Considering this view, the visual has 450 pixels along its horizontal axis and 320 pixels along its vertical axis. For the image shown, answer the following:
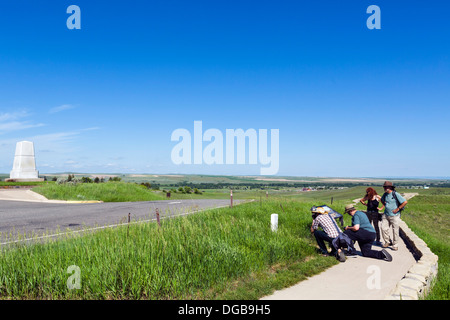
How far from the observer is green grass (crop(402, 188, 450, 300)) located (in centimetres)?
605

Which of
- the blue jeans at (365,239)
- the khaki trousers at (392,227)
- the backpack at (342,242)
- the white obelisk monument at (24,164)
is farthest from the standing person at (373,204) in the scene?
the white obelisk monument at (24,164)

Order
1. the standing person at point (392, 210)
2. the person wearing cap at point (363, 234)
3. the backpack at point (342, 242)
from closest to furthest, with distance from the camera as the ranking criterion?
the backpack at point (342, 242), the person wearing cap at point (363, 234), the standing person at point (392, 210)

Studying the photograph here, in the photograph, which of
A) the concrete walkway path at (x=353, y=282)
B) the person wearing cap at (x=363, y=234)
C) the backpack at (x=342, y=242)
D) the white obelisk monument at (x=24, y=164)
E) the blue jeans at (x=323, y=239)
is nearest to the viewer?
the concrete walkway path at (x=353, y=282)

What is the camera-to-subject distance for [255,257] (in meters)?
6.96

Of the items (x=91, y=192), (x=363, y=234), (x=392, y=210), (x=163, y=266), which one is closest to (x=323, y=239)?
(x=363, y=234)

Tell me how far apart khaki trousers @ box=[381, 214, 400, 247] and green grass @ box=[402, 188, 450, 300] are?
1.18 m

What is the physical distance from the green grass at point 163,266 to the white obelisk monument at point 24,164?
2951cm

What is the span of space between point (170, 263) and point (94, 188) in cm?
2097

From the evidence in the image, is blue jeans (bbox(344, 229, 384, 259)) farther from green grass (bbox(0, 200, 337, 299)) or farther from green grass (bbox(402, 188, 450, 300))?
green grass (bbox(402, 188, 450, 300))

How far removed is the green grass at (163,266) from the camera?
5.32 m

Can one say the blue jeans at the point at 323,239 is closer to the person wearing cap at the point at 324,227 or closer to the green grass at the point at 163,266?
the person wearing cap at the point at 324,227

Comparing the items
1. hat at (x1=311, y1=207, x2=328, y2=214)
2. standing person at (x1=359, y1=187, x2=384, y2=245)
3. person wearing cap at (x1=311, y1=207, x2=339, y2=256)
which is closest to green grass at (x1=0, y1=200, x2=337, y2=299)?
person wearing cap at (x1=311, y1=207, x2=339, y2=256)
